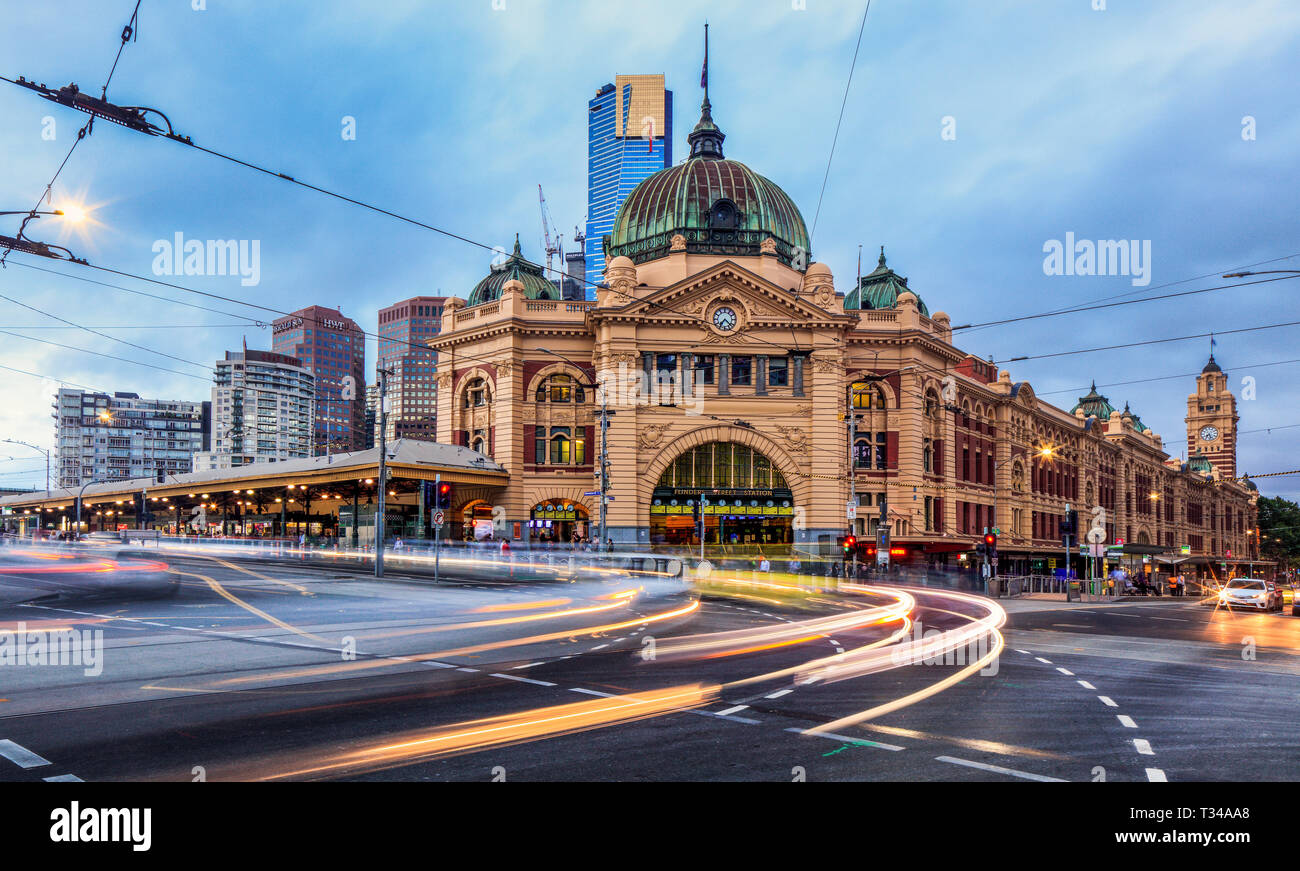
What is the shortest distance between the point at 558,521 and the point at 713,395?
13.4m

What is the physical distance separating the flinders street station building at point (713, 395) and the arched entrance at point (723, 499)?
0.10 meters

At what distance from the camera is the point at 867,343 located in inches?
2394

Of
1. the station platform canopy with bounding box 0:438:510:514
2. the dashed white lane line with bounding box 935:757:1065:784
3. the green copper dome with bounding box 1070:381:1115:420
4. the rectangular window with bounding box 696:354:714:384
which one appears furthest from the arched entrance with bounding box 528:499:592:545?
the green copper dome with bounding box 1070:381:1115:420

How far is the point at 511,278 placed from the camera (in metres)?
68.6

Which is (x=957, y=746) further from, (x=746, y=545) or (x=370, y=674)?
(x=746, y=545)

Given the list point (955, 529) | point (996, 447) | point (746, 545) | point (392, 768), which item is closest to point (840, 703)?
point (392, 768)

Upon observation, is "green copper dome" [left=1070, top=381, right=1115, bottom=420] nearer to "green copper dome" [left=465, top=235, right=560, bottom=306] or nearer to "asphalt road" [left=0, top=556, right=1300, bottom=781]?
"green copper dome" [left=465, top=235, right=560, bottom=306]

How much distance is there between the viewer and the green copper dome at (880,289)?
6831 cm

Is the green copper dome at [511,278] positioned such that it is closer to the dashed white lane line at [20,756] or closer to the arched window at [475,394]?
the arched window at [475,394]

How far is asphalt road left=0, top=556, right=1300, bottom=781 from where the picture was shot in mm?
8500

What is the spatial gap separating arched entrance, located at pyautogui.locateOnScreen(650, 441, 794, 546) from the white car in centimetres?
2373

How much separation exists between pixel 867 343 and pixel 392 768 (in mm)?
56143

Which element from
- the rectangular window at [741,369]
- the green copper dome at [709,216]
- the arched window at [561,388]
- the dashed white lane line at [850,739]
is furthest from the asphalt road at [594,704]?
the green copper dome at [709,216]
